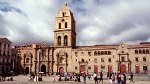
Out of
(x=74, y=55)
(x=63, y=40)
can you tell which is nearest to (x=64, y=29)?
(x=63, y=40)

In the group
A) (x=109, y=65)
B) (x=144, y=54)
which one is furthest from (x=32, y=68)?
(x=144, y=54)

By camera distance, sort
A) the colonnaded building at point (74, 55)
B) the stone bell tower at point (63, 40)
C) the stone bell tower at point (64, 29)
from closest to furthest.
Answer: the colonnaded building at point (74, 55) < the stone bell tower at point (63, 40) < the stone bell tower at point (64, 29)

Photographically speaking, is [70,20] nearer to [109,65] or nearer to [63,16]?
[63,16]

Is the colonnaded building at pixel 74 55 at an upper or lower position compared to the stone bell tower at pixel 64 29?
lower

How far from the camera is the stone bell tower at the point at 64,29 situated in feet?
271

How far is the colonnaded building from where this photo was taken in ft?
246

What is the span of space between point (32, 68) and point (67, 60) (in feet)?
37.7

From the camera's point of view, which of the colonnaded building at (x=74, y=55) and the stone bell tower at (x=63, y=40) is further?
the stone bell tower at (x=63, y=40)

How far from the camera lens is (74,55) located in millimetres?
80625

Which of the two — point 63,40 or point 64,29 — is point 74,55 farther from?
point 64,29

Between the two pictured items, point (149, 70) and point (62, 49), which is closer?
point (149, 70)

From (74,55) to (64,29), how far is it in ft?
27.8

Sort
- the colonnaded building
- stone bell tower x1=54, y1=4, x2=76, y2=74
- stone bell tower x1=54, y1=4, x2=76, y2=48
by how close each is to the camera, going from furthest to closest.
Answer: stone bell tower x1=54, y1=4, x2=76, y2=48 < stone bell tower x1=54, y1=4, x2=76, y2=74 < the colonnaded building

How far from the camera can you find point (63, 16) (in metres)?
84.4
